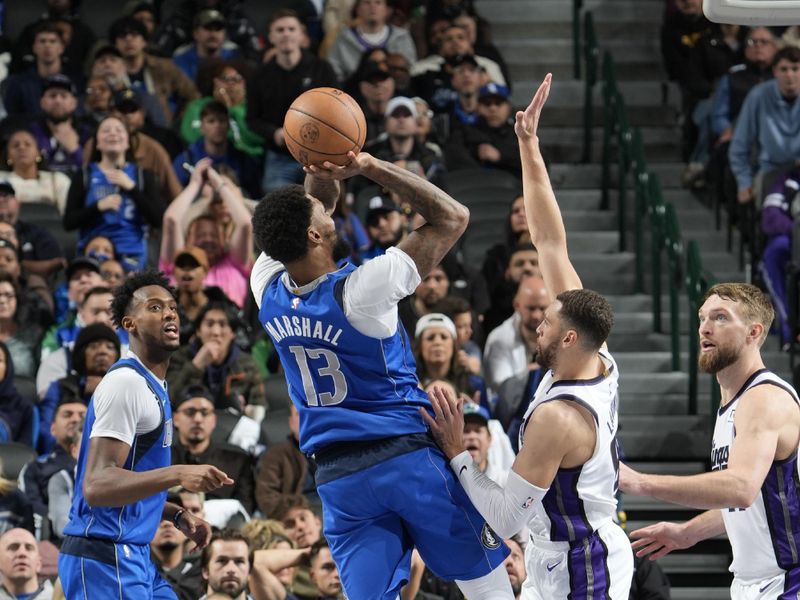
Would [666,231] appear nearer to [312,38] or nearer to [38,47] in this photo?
[312,38]

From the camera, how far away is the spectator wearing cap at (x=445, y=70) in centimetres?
1353

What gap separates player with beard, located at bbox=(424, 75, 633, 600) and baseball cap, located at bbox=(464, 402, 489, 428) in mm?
3215

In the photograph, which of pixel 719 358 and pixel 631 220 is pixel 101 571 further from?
pixel 631 220

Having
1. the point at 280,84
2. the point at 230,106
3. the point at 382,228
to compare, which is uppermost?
the point at 280,84

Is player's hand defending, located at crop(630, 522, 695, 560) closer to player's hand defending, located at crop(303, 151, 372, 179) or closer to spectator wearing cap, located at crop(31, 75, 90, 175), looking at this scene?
player's hand defending, located at crop(303, 151, 372, 179)

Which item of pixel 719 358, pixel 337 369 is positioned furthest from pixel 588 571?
pixel 337 369

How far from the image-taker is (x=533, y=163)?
6344 mm

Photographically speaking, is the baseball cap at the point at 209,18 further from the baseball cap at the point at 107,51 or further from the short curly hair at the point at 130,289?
the short curly hair at the point at 130,289

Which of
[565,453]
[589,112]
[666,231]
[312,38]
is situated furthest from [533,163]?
[312,38]

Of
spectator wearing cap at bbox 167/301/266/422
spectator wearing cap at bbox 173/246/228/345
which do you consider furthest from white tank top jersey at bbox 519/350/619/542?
spectator wearing cap at bbox 173/246/228/345

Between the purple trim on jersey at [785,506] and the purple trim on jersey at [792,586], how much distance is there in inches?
1.1

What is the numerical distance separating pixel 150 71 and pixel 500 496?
9166 mm

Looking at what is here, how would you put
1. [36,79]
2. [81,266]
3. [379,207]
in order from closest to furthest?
[81,266] < [379,207] < [36,79]

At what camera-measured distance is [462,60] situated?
13.3 meters
